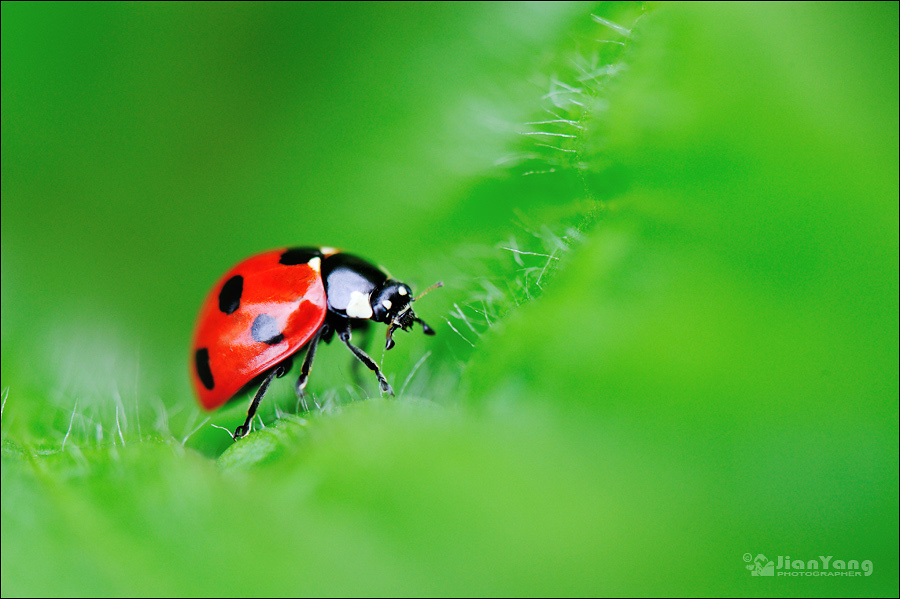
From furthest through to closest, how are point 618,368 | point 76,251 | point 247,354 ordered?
point 76,251
point 247,354
point 618,368

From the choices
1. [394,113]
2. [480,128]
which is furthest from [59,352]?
[480,128]

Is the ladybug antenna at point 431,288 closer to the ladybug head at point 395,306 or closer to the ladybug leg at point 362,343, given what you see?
the ladybug head at point 395,306

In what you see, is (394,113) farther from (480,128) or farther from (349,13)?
(480,128)

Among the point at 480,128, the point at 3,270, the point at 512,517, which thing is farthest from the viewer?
the point at 3,270
